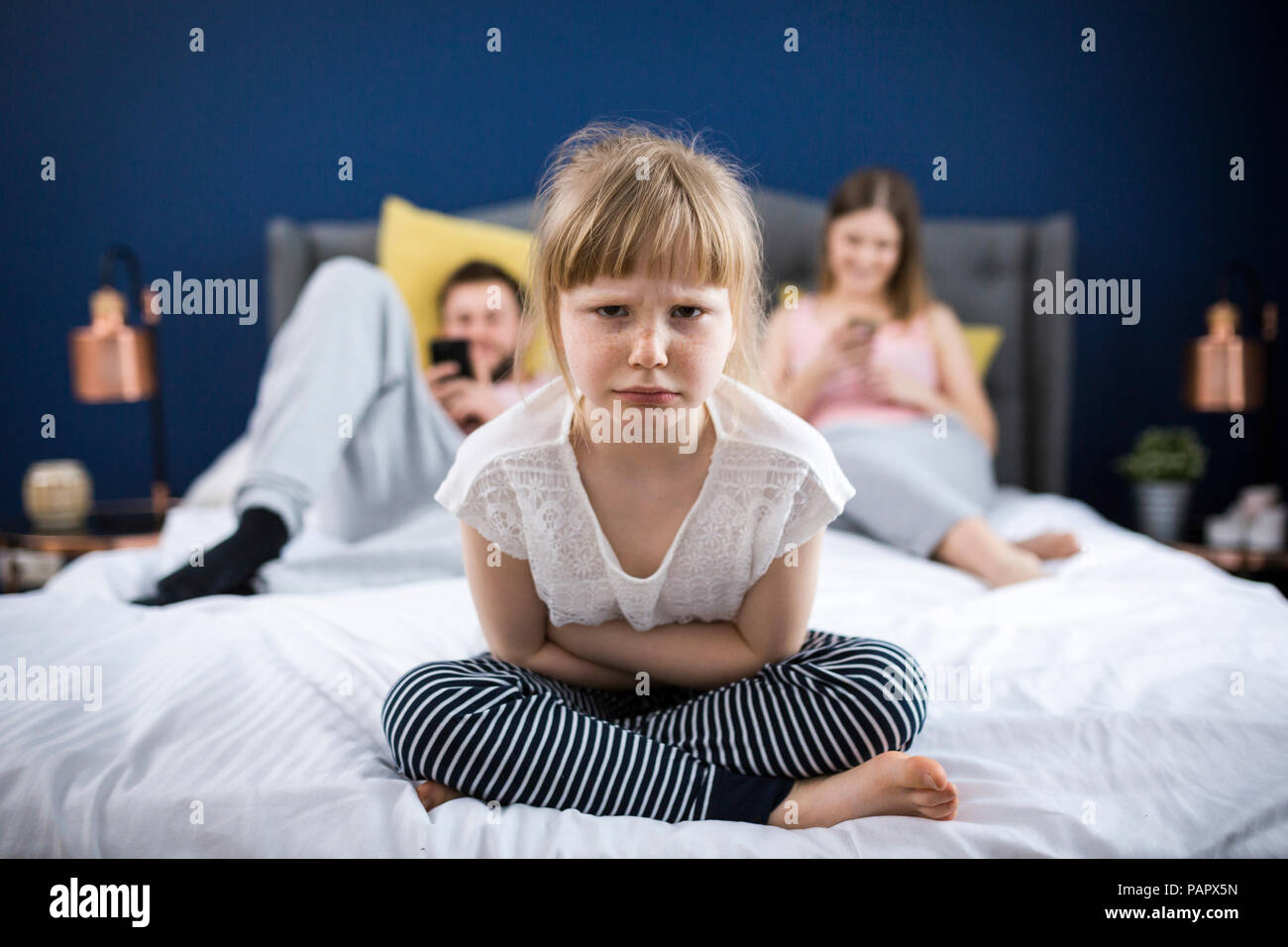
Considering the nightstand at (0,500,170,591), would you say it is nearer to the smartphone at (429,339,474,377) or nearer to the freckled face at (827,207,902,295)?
the smartphone at (429,339,474,377)

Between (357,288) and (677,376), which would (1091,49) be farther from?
(677,376)

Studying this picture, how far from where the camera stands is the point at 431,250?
1.86 m

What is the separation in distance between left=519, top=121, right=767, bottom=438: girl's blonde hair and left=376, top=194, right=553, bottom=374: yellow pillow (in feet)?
3.10

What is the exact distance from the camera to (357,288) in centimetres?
127

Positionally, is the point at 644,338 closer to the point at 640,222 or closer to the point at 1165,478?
the point at 640,222

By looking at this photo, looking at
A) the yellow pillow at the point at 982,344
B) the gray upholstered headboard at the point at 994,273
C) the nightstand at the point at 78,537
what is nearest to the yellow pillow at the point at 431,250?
the gray upholstered headboard at the point at 994,273

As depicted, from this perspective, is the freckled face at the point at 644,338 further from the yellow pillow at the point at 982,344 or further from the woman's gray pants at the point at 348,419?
the yellow pillow at the point at 982,344

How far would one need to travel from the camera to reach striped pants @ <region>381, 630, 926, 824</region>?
72cm

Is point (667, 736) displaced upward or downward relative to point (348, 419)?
downward

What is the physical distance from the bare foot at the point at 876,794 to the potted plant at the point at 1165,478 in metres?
1.56

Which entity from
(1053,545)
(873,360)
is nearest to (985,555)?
(1053,545)

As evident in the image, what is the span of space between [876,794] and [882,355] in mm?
1217
